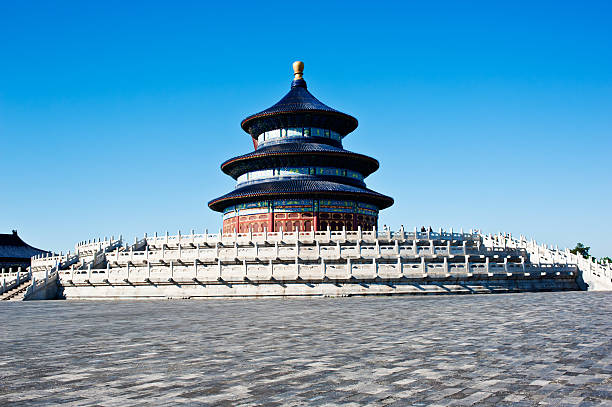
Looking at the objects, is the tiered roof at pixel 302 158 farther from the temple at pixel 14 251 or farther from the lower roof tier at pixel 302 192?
the temple at pixel 14 251

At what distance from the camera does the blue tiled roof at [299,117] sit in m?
52.1

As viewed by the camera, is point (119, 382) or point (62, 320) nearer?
point (119, 382)

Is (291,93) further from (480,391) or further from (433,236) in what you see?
(480,391)

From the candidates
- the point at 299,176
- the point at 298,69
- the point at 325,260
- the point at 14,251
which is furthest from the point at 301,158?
the point at 14,251

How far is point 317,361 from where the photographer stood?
9508 mm

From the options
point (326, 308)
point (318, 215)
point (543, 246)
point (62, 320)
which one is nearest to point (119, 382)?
point (62, 320)

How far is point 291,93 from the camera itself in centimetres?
5700

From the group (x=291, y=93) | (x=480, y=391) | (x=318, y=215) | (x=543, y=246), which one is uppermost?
(x=291, y=93)

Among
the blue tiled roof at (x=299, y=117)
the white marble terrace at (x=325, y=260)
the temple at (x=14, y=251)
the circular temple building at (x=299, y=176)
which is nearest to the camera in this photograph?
the white marble terrace at (x=325, y=260)

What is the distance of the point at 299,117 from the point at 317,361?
4466 cm

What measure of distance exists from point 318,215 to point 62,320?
3087 cm

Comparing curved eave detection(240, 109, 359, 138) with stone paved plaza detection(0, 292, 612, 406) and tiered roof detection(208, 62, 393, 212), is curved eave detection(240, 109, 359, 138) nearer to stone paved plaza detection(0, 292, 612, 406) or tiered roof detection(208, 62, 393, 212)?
tiered roof detection(208, 62, 393, 212)

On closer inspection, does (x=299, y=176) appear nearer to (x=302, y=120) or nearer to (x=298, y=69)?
(x=302, y=120)

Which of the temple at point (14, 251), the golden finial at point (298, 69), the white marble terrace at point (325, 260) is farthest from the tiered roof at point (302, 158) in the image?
the temple at point (14, 251)
